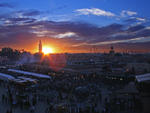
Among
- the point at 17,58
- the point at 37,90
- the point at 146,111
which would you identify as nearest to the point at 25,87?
the point at 37,90

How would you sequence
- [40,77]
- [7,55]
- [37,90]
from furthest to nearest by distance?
[7,55], [40,77], [37,90]

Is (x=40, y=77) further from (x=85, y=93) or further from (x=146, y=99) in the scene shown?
(x=146, y=99)

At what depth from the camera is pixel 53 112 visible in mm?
8625

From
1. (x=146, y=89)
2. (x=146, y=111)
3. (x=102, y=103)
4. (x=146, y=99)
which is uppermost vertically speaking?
(x=146, y=89)

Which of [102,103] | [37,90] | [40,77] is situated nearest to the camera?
[102,103]

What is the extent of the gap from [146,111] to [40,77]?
46.1 feet

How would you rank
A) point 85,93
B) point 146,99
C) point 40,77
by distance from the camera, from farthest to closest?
1. point 40,77
2. point 85,93
3. point 146,99

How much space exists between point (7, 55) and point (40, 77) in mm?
58978

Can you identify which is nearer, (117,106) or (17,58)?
(117,106)

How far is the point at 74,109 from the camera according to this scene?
885 centimetres

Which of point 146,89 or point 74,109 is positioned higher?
point 146,89

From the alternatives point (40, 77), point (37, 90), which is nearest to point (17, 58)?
point (40, 77)

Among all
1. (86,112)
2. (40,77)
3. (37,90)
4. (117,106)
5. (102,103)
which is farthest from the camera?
(40,77)

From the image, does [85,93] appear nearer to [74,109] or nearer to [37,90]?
[74,109]
